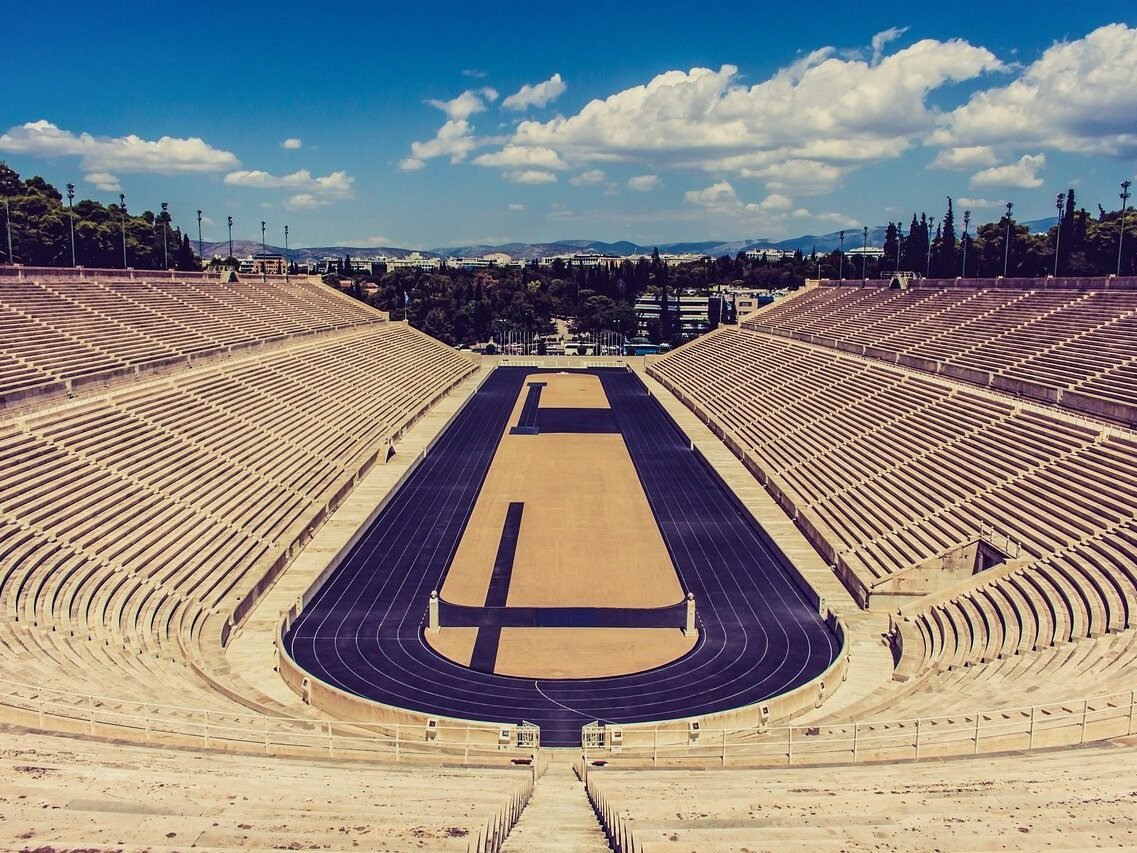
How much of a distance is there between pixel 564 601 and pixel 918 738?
1201 centimetres

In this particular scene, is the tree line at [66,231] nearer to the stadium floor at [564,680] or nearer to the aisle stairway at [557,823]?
the stadium floor at [564,680]

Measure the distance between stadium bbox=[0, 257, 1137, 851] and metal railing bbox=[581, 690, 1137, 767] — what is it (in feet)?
0.23

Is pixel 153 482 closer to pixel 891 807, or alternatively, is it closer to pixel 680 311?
pixel 891 807

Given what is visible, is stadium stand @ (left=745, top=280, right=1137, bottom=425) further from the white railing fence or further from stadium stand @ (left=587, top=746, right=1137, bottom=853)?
the white railing fence

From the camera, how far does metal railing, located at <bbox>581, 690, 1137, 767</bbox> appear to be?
39.3 feet

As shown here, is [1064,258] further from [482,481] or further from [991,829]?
[991,829]

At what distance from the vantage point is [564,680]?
714 inches

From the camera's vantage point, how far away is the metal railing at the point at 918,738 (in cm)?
1198

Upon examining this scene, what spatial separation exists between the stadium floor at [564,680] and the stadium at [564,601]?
121mm

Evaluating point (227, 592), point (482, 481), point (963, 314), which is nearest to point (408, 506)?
point (482, 481)

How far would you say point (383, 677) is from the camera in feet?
60.1

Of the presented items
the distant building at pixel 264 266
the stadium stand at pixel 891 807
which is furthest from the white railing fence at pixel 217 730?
the distant building at pixel 264 266

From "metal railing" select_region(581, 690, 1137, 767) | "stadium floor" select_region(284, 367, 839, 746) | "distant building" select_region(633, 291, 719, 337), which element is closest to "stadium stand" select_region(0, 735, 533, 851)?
"metal railing" select_region(581, 690, 1137, 767)

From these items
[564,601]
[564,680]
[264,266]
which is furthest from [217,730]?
[264,266]
